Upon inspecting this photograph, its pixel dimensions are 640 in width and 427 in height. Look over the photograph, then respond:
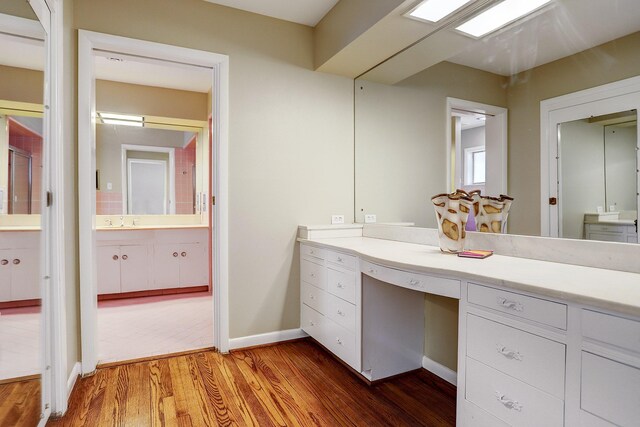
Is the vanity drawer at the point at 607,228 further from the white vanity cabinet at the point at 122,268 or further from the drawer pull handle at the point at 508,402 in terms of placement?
the white vanity cabinet at the point at 122,268

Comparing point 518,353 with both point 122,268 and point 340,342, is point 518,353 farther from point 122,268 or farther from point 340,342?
point 122,268

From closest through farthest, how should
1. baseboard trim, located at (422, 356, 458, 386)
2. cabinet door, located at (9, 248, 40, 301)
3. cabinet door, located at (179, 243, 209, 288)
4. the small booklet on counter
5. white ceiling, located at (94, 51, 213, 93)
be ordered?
1. cabinet door, located at (9, 248, 40, 301)
2. the small booklet on counter
3. baseboard trim, located at (422, 356, 458, 386)
4. white ceiling, located at (94, 51, 213, 93)
5. cabinet door, located at (179, 243, 209, 288)

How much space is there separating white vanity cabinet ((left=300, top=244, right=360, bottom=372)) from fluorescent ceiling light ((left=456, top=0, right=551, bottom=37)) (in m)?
1.51

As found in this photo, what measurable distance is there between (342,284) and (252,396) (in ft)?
2.70

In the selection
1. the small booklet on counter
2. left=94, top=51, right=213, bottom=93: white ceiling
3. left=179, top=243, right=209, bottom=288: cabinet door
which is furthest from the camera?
left=179, top=243, right=209, bottom=288: cabinet door

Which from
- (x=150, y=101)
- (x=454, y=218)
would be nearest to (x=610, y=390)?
(x=454, y=218)

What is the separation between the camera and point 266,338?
2.72 meters

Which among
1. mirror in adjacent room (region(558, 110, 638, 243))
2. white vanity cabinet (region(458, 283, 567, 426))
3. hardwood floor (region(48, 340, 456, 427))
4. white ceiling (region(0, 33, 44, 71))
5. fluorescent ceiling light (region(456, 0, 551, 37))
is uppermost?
fluorescent ceiling light (region(456, 0, 551, 37))

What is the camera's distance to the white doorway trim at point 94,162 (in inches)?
85.8

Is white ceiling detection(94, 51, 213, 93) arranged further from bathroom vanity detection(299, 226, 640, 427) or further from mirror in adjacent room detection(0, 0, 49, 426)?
bathroom vanity detection(299, 226, 640, 427)

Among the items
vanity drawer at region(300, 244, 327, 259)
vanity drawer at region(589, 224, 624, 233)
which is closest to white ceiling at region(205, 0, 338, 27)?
vanity drawer at region(300, 244, 327, 259)

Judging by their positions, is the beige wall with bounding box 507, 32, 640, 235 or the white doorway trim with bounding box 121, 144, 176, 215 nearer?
the beige wall with bounding box 507, 32, 640, 235

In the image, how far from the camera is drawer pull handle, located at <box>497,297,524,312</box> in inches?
46.8

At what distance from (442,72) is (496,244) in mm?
1191
